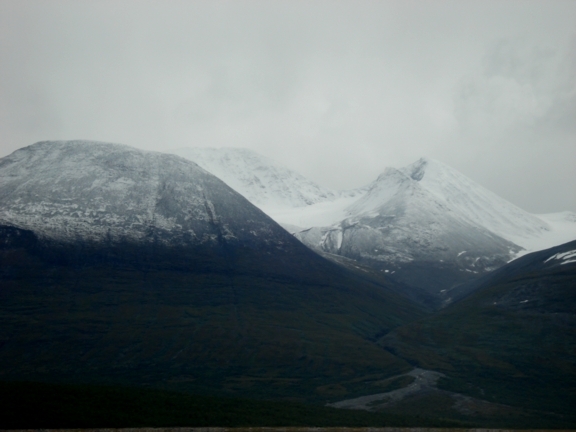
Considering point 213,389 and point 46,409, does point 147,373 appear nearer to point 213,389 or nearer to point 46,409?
point 213,389

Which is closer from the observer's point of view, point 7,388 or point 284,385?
point 7,388

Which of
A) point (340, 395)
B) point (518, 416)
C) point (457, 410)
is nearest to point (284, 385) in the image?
point (340, 395)

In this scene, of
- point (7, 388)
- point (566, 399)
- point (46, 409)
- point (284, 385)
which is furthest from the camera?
point (284, 385)

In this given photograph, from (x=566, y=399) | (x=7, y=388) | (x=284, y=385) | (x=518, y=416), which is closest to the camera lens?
(x=7, y=388)

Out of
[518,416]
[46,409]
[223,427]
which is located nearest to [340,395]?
[518,416]

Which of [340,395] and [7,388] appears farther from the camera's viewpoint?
[340,395]

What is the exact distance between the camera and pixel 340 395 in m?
181

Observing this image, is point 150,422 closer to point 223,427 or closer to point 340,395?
point 223,427

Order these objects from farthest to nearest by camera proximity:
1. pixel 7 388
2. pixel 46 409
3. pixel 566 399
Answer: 1. pixel 566 399
2. pixel 7 388
3. pixel 46 409

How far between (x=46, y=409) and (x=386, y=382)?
4480 inches

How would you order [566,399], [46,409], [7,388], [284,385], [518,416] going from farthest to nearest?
1. [284,385]
2. [566,399]
3. [518,416]
4. [7,388]
5. [46,409]

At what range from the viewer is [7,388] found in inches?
4508

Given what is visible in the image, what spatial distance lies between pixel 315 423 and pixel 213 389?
66438mm

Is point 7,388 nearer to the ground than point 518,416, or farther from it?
farther from it
